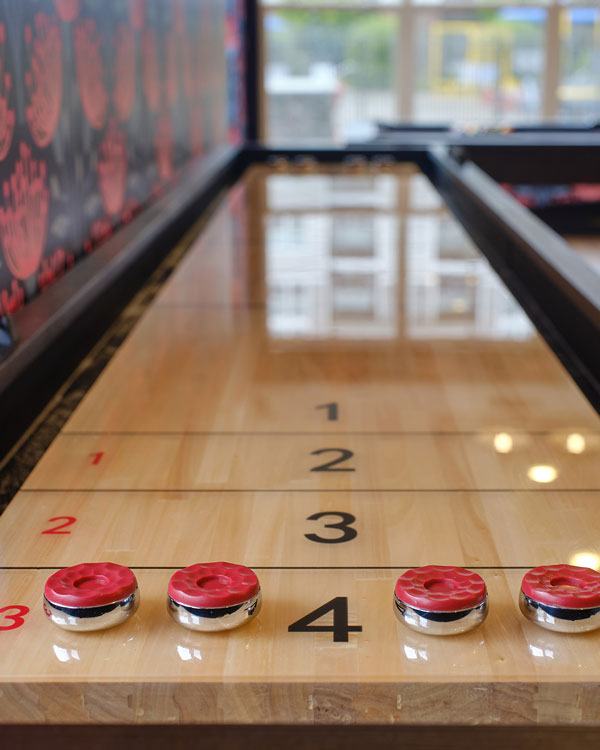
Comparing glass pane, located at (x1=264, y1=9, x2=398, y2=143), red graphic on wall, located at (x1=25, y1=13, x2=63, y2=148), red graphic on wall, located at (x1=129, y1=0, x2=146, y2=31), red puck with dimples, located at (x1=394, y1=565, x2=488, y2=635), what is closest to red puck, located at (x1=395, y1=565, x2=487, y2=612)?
red puck with dimples, located at (x1=394, y1=565, x2=488, y2=635)

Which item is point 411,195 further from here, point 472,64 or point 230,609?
point 472,64

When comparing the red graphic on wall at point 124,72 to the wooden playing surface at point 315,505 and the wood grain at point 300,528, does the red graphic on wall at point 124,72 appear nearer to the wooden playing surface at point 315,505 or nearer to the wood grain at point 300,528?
the wooden playing surface at point 315,505

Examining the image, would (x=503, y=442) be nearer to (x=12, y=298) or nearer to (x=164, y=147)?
(x=12, y=298)

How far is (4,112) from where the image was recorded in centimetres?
171

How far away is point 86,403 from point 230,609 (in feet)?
2.35

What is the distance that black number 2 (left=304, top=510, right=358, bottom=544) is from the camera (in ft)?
3.48

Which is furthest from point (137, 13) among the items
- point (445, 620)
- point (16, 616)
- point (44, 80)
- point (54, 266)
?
point (445, 620)

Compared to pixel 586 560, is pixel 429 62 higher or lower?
higher

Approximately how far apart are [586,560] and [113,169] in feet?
6.79

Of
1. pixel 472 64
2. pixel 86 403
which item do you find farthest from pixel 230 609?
pixel 472 64

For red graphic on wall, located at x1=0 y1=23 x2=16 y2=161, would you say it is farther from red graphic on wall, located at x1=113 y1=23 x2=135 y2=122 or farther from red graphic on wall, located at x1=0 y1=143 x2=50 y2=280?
red graphic on wall, located at x1=113 y1=23 x2=135 y2=122

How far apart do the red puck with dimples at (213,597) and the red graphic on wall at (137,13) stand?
2.53 meters

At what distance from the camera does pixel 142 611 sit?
2.98ft

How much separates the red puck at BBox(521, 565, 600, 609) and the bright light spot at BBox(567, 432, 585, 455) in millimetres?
393
